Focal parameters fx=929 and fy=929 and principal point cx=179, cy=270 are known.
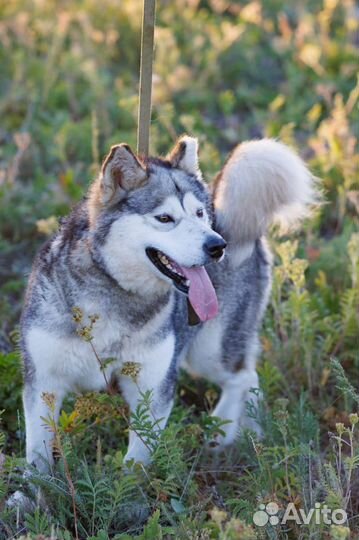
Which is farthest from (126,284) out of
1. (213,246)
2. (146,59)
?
(146,59)

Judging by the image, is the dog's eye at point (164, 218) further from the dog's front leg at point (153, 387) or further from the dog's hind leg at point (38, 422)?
the dog's hind leg at point (38, 422)

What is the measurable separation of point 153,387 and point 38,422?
0.52 metres

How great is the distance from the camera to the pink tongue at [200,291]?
12.4 feet

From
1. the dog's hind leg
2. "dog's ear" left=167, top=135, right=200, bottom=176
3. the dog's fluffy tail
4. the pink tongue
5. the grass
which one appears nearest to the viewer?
the grass

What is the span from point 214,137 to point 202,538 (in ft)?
16.7

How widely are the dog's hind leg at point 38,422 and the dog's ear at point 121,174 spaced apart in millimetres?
849

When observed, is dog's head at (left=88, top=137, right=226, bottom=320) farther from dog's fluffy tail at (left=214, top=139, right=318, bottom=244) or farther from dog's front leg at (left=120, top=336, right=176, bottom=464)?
dog's fluffy tail at (left=214, top=139, right=318, bottom=244)

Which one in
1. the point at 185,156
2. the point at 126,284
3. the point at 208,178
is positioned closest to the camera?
the point at 126,284

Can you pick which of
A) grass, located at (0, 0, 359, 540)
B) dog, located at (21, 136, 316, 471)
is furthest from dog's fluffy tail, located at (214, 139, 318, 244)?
grass, located at (0, 0, 359, 540)

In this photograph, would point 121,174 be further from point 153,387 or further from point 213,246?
point 153,387

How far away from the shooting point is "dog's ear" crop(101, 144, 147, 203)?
3.80m

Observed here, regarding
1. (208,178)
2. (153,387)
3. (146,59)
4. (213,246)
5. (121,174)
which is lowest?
(153,387)

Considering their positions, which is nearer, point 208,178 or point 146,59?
point 146,59

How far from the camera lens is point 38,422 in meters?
3.99
